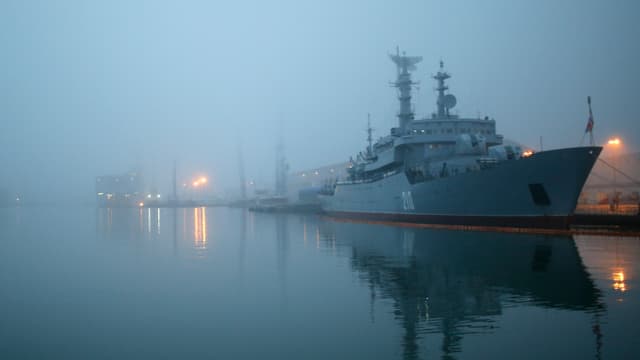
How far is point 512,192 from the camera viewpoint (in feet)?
98.6

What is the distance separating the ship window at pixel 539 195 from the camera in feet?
95.5

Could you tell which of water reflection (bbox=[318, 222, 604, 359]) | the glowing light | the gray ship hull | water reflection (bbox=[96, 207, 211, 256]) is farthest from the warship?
water reflection (bbox=[96, 207, 211, 256])

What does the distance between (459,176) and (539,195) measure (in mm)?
4862

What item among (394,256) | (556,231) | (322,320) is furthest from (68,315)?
(556,231)

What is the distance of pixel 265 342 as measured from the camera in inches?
419

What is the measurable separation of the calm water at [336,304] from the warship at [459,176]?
444 centimetres

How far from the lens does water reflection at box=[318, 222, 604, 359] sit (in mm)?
11664

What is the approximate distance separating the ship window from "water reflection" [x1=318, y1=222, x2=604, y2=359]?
7.04ft

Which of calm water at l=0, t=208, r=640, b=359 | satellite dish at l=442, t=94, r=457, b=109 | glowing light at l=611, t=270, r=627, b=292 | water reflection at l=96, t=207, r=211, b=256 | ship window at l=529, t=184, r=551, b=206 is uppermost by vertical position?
satellite dish at l=442, t=94, r=457, b=109

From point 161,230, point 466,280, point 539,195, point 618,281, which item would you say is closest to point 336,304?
point 466,280

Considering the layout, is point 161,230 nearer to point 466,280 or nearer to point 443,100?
point 443,100

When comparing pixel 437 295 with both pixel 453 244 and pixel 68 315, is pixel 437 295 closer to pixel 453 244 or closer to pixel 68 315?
pixel 68 315

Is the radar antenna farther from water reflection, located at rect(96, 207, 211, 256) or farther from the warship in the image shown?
water reflection, located at rect(96, 207, 211, 256)

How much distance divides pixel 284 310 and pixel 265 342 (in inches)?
113
